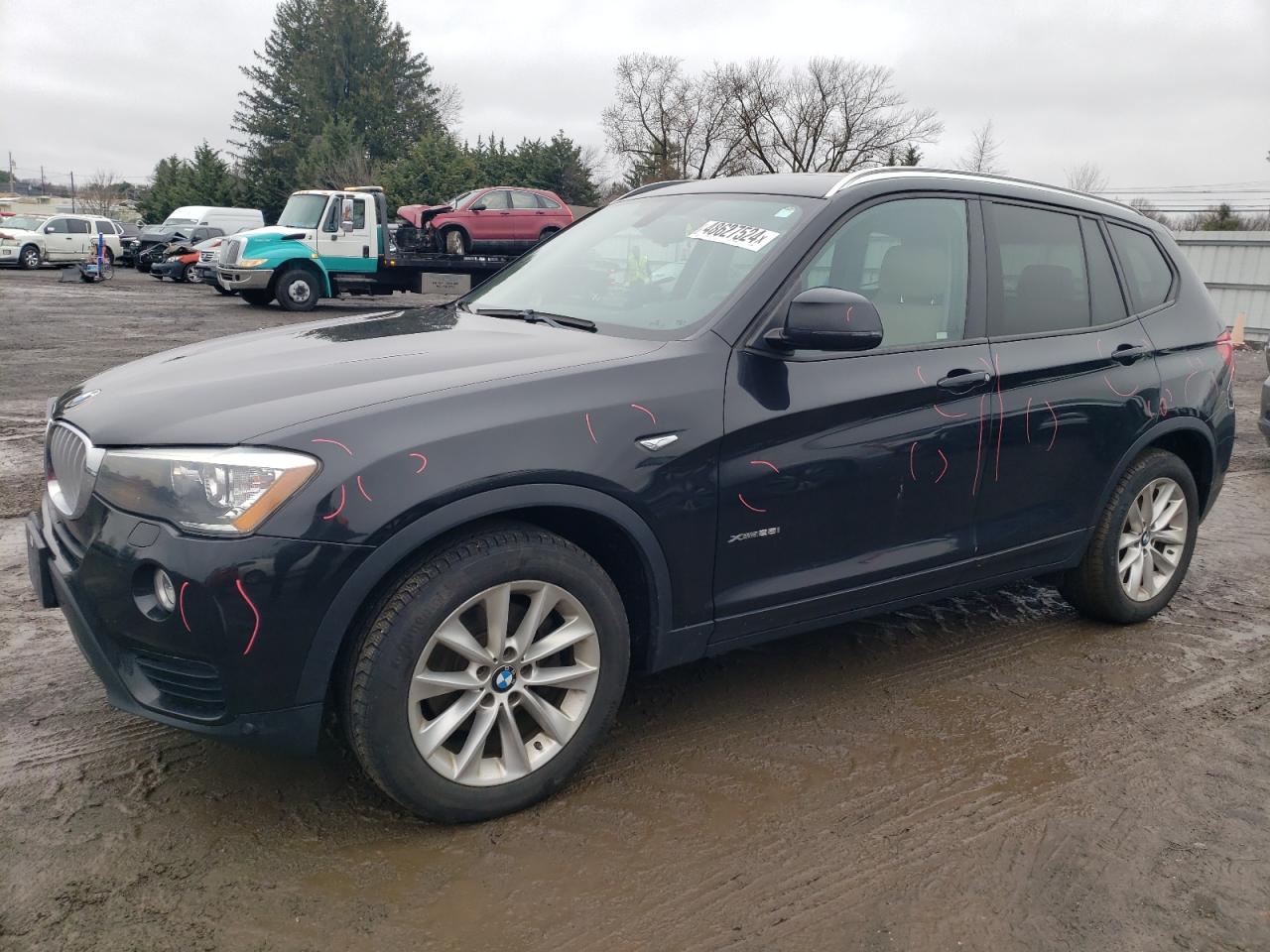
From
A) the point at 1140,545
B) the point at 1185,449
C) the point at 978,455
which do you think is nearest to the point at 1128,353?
the point at 1185,449

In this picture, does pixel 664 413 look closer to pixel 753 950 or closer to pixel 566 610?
pixel 566 610

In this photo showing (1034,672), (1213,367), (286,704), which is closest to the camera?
(286,704)

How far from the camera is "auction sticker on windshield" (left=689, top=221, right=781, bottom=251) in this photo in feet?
11.0

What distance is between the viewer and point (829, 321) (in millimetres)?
2980

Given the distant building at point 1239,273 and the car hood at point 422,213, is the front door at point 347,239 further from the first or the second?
the distant building at point 1239,273

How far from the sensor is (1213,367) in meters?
4.46

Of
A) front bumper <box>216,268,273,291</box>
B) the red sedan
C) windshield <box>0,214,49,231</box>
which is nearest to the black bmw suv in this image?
front bumper <box>216,268,273,291</box>

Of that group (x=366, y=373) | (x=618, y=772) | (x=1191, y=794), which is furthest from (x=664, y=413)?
(x=1191, y=794)

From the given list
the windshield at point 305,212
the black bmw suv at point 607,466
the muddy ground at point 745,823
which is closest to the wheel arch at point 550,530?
the black bmw suv at point 607,466

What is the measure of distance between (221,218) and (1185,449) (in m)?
37.7

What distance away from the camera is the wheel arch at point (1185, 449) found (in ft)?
13.5

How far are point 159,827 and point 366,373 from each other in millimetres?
1315

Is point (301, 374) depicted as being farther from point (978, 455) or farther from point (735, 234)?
point (978, 455)

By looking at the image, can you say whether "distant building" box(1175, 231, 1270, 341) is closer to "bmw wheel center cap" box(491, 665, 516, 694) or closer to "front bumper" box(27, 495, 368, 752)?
"bmw wheel center cap" box(491, 665, 516, 694)
